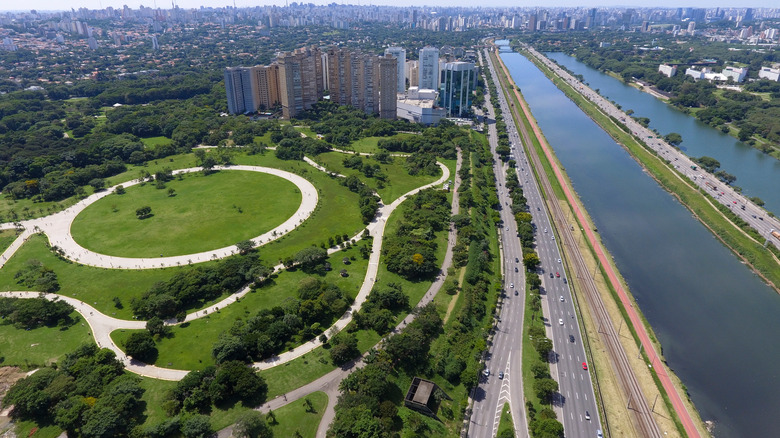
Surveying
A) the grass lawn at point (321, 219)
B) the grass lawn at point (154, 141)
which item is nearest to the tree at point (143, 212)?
the grass lawn at point (321, 219)

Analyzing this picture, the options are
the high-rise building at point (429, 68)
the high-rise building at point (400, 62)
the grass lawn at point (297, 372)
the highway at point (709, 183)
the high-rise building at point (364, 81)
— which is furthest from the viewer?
the high-rise building at point (400, 62)

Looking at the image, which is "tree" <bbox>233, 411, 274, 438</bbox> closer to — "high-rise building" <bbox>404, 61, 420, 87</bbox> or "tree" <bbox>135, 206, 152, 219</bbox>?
"tree" <bbox>135, 206, 152, 219</bbox>

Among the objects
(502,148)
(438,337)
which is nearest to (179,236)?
(438,337)

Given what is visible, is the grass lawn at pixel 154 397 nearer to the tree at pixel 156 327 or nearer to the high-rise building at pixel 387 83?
the tree at pixel 156 327

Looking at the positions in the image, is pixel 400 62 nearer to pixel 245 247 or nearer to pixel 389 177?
pixel 389 177

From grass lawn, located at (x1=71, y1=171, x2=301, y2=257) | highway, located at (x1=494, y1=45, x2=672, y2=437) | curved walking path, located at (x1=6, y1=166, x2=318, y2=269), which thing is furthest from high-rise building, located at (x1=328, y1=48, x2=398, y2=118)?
highway, located at (x1=494, y1=45, x2=672, y2=437)

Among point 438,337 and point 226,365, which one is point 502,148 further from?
point 226,365

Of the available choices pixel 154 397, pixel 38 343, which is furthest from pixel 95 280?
pixel 154 397

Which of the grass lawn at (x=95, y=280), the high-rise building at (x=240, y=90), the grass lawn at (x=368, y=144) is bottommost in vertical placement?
the grass lawn at (x=95, y=280)

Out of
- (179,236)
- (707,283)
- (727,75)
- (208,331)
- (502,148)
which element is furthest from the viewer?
(727,75)
